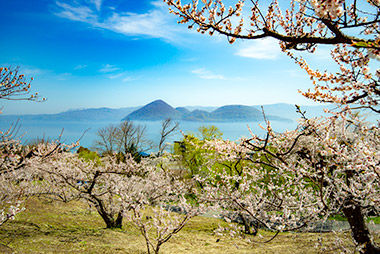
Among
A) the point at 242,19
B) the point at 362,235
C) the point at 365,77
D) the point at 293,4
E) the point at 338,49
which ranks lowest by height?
the point at 362,235

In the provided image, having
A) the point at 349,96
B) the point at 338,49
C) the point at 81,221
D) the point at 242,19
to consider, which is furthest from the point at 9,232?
the point at 338,49

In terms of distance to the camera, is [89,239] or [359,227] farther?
[89,239]

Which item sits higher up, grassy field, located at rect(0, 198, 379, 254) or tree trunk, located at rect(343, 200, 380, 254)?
Result: tree trunk, located at rect(343, 200, 380, 254)

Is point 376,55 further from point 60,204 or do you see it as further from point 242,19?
point 60,204

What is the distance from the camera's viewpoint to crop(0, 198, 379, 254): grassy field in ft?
20.7

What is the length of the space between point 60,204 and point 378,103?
572 inches

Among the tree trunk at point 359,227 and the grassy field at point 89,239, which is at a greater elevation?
the tree trunk at point 359,227

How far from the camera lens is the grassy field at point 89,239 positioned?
20.7ft

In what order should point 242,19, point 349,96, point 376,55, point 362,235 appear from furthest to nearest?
point 362,235, point 242,19, point 349,96, point 376,55

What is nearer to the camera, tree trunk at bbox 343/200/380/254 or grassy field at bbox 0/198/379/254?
tree trunk at bbox 343/200/380/254

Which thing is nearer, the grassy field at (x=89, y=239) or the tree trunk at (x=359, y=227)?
the tree trunk at (x=359, y=227)

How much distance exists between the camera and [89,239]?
737cm

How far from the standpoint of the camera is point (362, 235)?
17.2 feet

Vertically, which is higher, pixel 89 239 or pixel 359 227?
pixel 359 227
